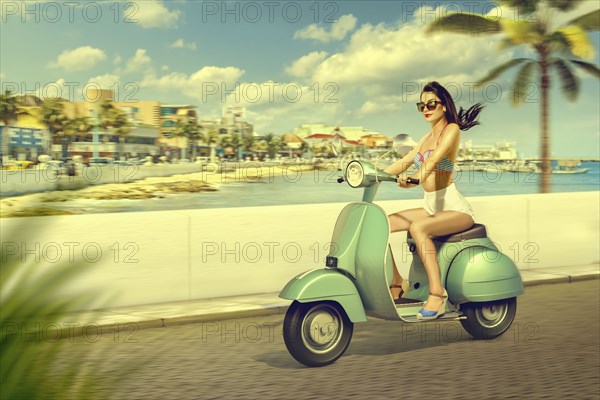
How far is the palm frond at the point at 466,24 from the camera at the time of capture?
90.1 ft

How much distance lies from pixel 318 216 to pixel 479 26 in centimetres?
1891

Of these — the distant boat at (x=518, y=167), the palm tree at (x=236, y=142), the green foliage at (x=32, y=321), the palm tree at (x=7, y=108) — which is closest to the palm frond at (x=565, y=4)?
the distant boat at (x=518, y=167)

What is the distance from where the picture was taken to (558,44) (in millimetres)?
31062

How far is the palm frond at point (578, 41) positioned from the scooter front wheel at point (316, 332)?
79.6ft

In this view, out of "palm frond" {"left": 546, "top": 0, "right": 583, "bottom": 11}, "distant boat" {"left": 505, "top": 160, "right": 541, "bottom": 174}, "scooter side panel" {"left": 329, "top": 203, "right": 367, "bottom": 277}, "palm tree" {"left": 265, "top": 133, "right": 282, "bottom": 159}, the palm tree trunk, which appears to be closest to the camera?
"scooter side panel" {"left": 329, "top": 203, "right": 367, "bottom": 277}

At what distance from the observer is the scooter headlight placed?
21.8ft

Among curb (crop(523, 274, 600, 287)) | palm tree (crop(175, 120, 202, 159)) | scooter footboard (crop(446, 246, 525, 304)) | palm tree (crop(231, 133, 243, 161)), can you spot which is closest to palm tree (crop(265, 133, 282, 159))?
palm tree (crop(231, 133, 243, 161))

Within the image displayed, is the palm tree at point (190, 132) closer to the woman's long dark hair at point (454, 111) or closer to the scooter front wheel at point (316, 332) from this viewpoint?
the woman's long dark hair at point (454, 111)

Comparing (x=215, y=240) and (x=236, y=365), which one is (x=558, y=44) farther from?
(x=236, y=365)

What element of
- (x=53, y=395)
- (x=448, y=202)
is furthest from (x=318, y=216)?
(x=53, y=395)

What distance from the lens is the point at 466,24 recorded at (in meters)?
27.8

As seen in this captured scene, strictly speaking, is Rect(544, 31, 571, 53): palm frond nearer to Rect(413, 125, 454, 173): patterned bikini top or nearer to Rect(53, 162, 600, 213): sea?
Rect(413, 125, 454, 173): patterned bikini top

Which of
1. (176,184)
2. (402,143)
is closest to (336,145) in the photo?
(402,143)

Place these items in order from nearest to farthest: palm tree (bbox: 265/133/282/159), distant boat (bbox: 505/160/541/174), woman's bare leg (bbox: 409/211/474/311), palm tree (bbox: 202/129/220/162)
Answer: woman's bare leg (bbox: 409/211/474/311) → distant boat (bbox: 505/160/541/174) → palm tree (bbox: 202/129/220/162) → palm tree (bbox: 265/133/282/159)
